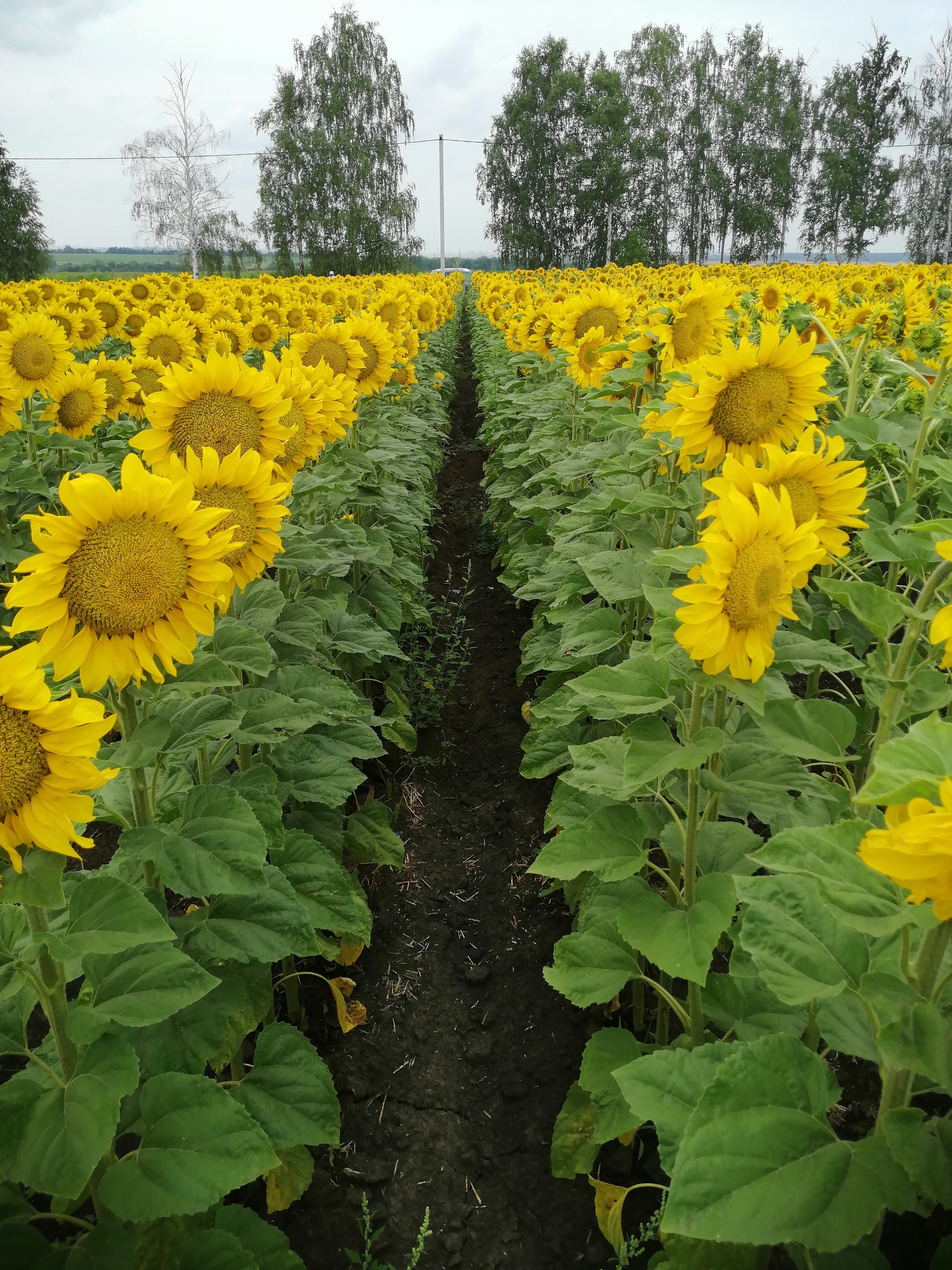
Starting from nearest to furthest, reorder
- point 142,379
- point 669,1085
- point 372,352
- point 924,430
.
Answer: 1. point 669,1085
2. point 924,430
3. point 372,352
4. point 142,379

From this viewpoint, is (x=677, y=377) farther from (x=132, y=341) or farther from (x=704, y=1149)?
(x=132, y=341)

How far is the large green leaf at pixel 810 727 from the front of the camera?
1.78 m

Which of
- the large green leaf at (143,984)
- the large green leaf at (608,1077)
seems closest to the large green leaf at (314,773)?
the large green leaf at (143,984)

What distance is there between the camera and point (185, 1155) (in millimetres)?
1550

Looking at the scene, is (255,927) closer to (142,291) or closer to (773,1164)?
(773,1164)

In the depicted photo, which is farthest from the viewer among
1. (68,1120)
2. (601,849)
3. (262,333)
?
(262,333)

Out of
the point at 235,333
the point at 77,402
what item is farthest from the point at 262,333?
the point at 77,402

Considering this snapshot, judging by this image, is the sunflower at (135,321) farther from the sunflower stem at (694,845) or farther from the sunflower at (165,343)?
the sunflower stem at (694,845)

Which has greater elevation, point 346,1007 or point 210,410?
point 210,410

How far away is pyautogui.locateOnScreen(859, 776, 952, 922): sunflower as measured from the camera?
80 centimetres

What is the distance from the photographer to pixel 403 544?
555 centimetres

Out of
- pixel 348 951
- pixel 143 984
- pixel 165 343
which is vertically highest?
pixel 165 343

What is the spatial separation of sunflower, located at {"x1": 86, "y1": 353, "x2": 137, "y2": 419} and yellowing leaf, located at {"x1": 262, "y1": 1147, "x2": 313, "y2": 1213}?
16.1 ft

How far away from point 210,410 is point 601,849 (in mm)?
1781
